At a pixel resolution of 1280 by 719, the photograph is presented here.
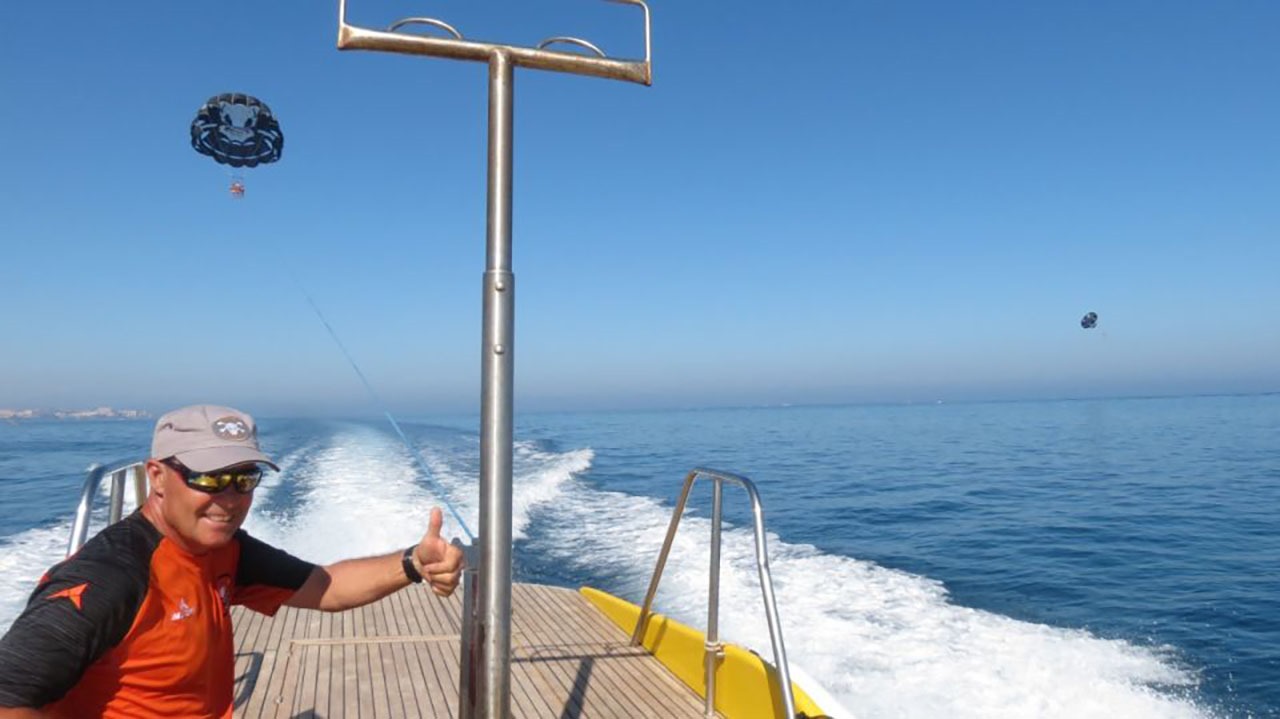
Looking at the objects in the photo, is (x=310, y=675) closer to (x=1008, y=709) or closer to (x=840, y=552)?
(x=1008, y=709)

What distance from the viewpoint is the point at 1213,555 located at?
12273 mm

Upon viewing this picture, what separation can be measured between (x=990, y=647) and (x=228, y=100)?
774 centimetres

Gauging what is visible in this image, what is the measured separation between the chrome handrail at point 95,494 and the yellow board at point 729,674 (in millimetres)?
2454

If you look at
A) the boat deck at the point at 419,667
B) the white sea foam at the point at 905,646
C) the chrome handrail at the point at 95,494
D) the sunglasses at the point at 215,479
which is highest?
the sunglasses at the point at 215,479

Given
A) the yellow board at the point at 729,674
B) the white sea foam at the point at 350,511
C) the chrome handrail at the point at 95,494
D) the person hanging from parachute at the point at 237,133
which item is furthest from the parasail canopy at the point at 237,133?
the white sea foam at the point at 350,511

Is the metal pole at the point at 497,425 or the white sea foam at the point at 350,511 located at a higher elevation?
the metal pole at the point at 497,425

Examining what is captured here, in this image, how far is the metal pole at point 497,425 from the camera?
7.52 ft

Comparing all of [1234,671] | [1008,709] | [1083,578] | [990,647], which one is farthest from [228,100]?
[1083,578]

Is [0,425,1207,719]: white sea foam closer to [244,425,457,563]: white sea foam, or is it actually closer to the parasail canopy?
[244,425,457,563]: white sea foam

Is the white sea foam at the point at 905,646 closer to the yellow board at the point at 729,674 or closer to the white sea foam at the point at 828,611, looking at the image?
the white sea foam at the point at 828,611

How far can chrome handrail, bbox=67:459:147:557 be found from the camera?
247 cm

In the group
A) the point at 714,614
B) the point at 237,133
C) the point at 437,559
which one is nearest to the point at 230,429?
the point at 437,559

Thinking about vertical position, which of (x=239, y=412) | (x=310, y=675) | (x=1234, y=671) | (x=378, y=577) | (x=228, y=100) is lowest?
(x=1234, y=671)

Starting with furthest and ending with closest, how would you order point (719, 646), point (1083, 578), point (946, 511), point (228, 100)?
point (946, 511) < point (1083, 578) < point (228, 100) < point (719, 646)
